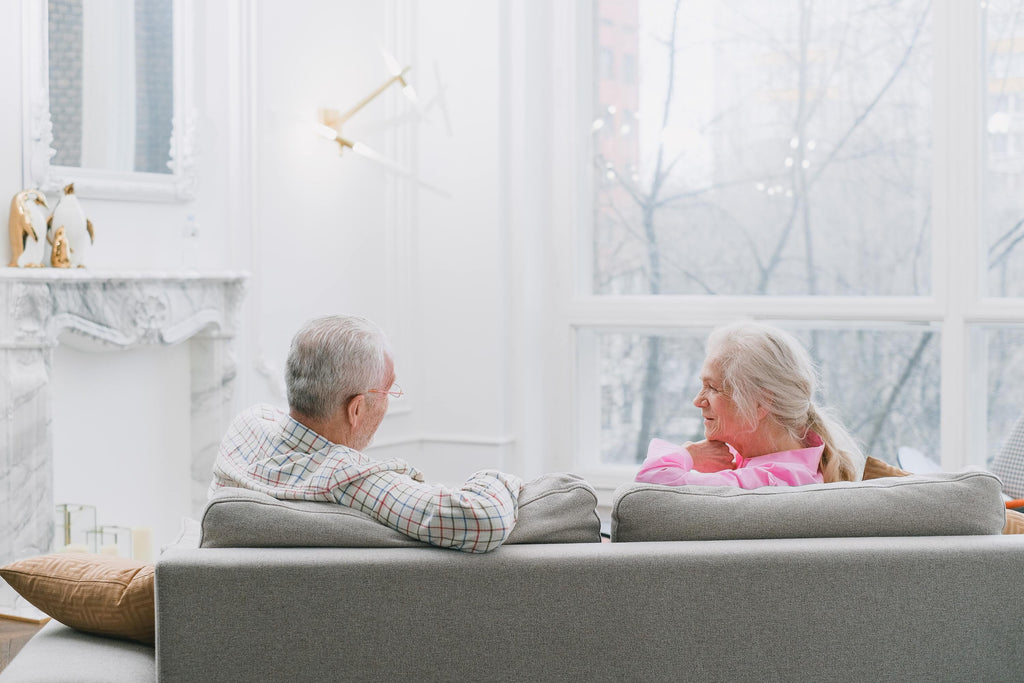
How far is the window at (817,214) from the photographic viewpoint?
4547mm

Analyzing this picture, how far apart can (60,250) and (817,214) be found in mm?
3125

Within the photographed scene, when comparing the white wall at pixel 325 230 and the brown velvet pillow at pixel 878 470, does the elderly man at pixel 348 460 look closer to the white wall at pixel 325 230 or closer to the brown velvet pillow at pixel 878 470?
the brown velvet pillow at pixel 878 470

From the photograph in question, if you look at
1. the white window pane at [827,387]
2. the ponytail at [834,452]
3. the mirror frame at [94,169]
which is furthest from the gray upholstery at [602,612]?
the white window pane at [827,387]

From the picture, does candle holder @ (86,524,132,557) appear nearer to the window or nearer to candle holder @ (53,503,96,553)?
candle holder @ (53,503,96,553)

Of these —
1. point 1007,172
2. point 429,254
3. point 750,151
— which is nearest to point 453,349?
point 429,254

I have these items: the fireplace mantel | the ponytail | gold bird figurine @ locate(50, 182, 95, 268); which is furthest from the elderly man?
gold bird figurine @ locate(50, 182, 95, 268)

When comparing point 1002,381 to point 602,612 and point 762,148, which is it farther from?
point 602,612

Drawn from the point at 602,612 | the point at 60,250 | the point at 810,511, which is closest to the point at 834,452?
the point at 810,511

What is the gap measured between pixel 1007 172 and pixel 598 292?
1.84 m

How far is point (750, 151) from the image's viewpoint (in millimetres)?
4902

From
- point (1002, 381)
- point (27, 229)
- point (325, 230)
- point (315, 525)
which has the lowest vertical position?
point (315, 525)

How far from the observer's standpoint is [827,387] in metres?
4.87

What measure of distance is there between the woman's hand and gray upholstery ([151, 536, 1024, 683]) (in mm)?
566

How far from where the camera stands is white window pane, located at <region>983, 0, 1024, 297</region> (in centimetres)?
450
